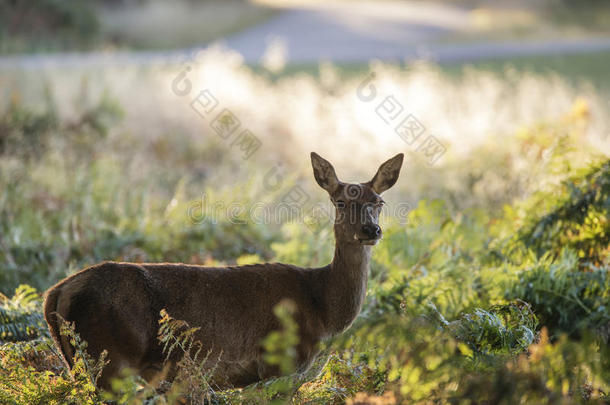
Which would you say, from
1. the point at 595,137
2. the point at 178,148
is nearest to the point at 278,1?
the point at 178,148

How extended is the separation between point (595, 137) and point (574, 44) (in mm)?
18652

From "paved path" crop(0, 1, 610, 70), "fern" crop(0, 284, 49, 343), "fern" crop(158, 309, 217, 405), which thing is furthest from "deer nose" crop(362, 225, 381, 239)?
"paved path" crop(0, 1, 610, 70)

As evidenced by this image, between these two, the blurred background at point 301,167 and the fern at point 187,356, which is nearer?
the fern at point 187,356

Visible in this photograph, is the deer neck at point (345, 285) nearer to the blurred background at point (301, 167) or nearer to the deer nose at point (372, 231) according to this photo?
the deer nose at point (372, 231)

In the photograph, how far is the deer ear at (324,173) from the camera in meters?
3.87

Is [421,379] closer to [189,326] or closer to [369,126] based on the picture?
[189,326]

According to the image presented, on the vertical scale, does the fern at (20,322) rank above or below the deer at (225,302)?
below

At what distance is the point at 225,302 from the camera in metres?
3.60

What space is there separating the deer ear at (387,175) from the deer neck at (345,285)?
339mm

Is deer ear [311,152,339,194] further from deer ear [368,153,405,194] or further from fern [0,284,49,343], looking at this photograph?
fern [0,284,49,343]

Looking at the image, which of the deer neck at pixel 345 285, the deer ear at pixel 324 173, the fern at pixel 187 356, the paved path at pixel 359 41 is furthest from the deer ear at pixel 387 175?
the paved path at pixel 359 41

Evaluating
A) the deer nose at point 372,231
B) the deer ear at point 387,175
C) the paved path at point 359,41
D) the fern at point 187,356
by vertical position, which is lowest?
the fern at point 187,356

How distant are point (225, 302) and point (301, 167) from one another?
5.02m

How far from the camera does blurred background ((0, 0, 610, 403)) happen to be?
5.48 meters
